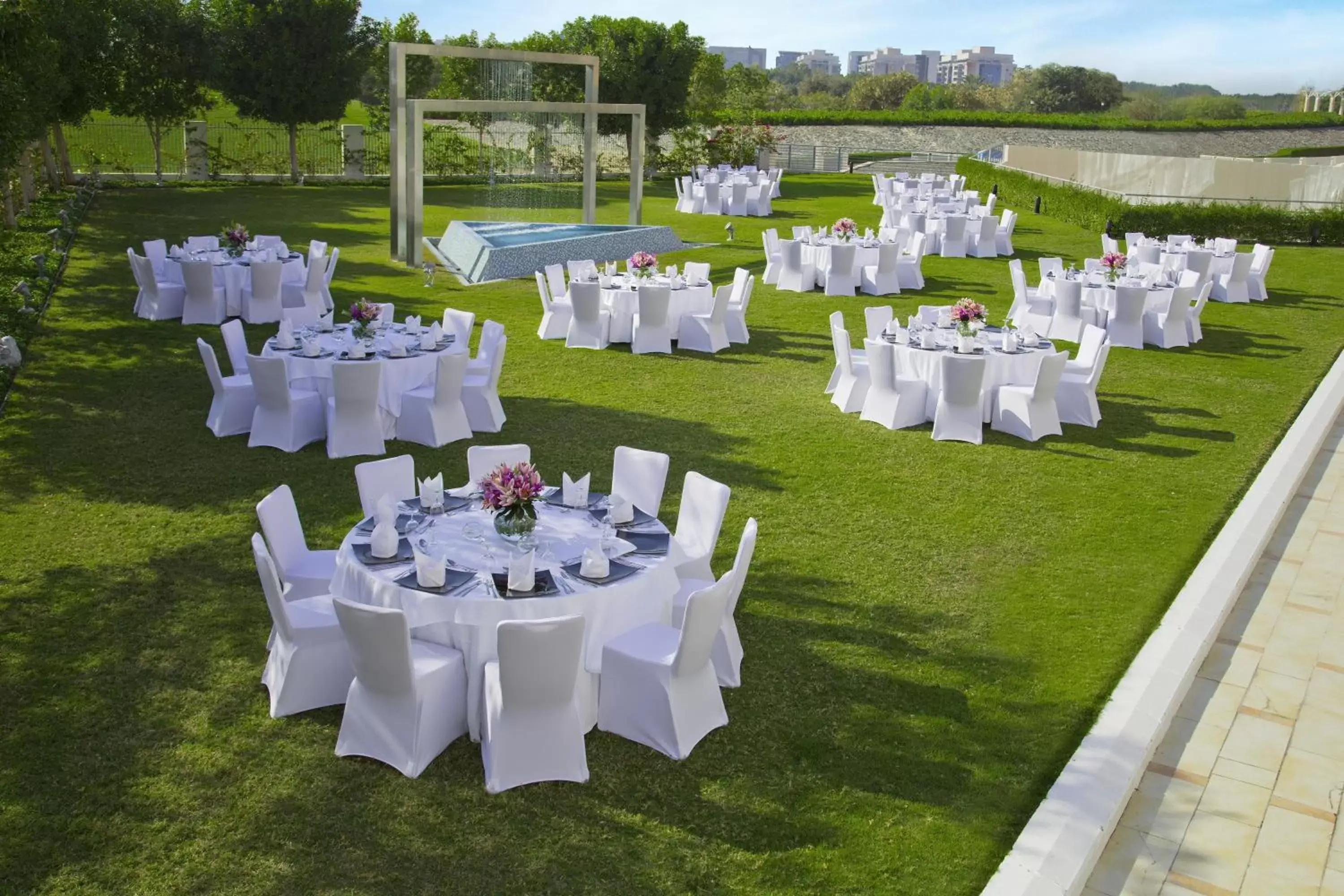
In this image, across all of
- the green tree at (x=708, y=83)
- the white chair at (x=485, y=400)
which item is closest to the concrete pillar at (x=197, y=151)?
the green tree at (x=708, y=83)

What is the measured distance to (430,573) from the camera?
5590mm

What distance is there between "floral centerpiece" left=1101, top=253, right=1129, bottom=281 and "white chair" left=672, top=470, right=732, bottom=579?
10.8 m

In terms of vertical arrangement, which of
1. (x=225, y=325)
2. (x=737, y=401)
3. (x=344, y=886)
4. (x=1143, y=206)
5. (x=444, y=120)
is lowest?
(x=344, y=886)

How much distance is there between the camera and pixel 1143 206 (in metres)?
26.0

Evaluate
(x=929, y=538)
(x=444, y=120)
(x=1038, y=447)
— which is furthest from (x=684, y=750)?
(x=444, y=120)

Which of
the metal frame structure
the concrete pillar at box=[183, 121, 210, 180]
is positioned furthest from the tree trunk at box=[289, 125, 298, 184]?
the metal frame structure

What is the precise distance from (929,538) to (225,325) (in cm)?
669

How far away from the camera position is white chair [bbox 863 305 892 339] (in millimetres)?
12062

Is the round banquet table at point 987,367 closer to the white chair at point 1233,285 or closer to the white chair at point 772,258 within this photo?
the white chair at point 772,258

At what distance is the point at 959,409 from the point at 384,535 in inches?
262

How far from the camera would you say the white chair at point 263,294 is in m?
14.6

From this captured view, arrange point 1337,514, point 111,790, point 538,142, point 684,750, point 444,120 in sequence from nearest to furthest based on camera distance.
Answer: point 111,790, point 684,750, point 1337,514, point 538,142, point 444,120

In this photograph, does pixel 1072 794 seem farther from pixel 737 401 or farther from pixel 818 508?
pixel 737 401

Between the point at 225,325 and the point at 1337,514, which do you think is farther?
the point at 225,325
